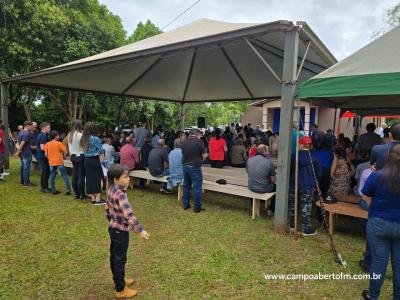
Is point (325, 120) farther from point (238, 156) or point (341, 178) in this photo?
point (341, 178)

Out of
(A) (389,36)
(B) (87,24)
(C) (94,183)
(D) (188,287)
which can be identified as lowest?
(D) (188,287)

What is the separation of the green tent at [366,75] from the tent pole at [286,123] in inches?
9.6

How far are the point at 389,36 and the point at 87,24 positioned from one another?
15.7 meters

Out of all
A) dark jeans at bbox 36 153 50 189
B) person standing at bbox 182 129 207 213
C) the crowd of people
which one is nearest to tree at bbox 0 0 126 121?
the crowd of people

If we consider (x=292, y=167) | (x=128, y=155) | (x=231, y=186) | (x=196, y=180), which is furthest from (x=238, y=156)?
(x=292, y=167)

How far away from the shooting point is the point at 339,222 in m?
5.66

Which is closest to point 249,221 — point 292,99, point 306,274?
point 306,274

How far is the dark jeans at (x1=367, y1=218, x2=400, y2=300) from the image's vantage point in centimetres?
266

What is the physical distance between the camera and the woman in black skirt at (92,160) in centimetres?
618

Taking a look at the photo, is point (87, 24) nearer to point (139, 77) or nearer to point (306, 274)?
point (139, 77)

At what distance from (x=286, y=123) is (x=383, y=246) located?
96.7 inches

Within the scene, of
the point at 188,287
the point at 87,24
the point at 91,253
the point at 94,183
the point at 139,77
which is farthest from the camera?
the point at 87,24

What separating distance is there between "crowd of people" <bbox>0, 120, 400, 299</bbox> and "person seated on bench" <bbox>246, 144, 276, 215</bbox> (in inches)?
0.7

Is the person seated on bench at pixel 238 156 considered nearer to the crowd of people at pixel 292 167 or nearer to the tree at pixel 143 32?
the crowd of people at pixel 292 167
